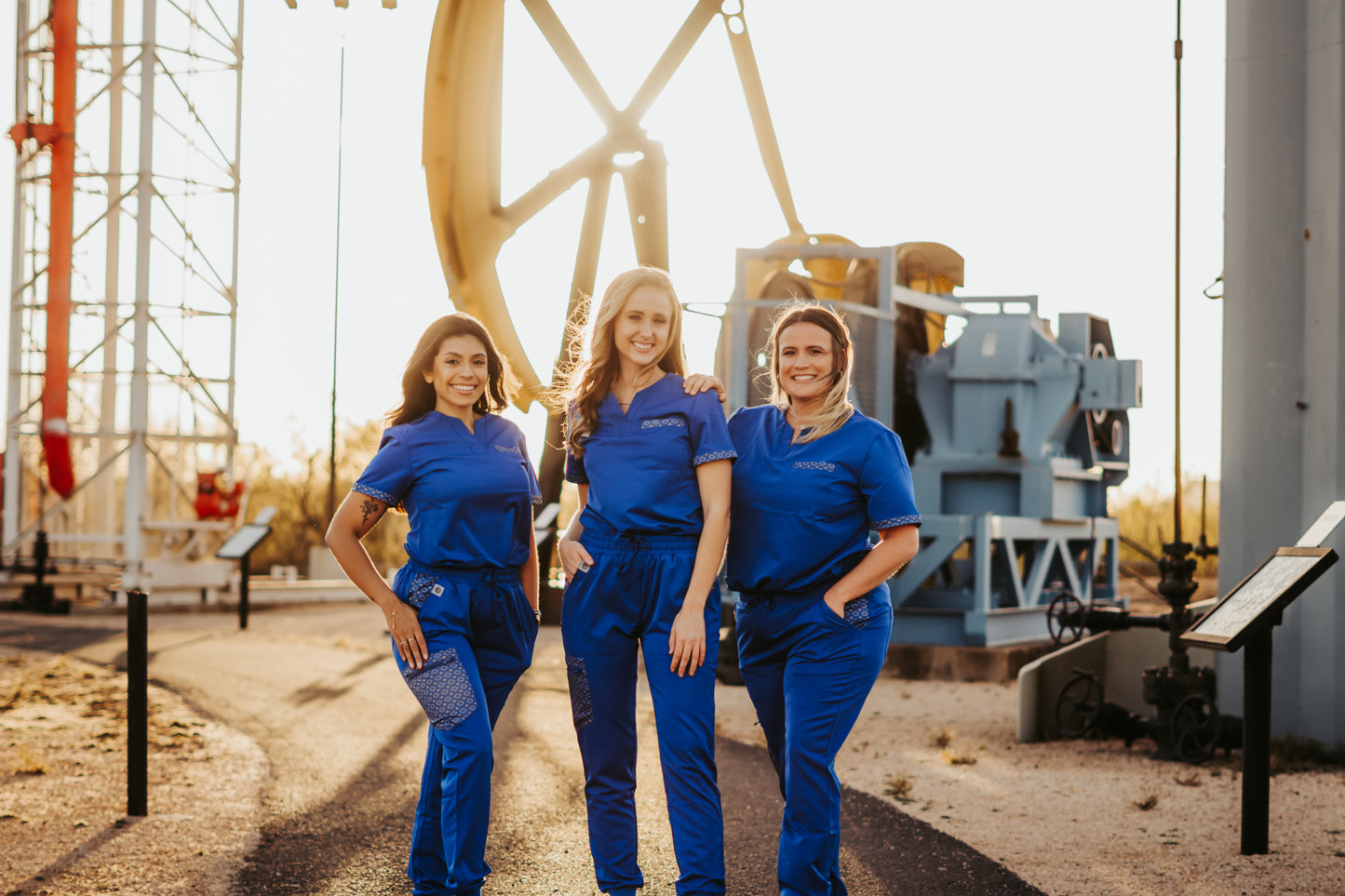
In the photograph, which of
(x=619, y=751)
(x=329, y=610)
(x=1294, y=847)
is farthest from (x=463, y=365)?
(x=329, y=610)

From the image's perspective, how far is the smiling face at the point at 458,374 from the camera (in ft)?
12.5

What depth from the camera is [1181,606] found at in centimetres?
770

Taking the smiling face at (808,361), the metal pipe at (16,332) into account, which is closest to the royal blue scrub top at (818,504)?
the smiling face at (808,361)

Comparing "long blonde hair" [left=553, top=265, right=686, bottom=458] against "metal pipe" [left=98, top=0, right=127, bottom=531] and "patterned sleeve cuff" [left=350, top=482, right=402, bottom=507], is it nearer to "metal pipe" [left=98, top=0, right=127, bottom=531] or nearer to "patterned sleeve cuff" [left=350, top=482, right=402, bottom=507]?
"patterned sleeve cuff" [left=350, top=482, right=402, bottom=507]

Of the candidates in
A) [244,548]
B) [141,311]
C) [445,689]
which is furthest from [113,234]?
[445,689]

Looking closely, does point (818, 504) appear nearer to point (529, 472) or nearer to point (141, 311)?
point (529, 472)

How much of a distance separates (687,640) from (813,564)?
0.44m

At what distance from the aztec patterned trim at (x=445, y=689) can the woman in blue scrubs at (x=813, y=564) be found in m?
0.78

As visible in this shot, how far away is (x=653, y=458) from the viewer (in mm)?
3557

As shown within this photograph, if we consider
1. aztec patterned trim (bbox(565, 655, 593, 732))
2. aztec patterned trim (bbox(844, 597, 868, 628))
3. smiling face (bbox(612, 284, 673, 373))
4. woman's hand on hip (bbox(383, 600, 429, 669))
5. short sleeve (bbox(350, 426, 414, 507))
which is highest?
smiling face (bbox(612, 284, 673, 373))

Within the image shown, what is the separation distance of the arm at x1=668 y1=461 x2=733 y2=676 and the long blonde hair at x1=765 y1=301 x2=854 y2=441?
0.97 feet

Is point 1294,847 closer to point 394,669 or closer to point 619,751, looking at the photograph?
point 619,751

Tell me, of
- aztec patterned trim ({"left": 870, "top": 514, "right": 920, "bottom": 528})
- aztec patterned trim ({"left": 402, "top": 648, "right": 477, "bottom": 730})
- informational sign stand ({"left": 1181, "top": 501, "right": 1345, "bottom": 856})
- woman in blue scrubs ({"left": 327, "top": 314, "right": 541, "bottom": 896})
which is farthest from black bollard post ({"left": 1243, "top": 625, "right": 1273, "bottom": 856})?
aztec patterned trim ({"left": 402, "top": 648, "right": 477, "bottom": 730})

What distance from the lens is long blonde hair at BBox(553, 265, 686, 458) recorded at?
3666mm
